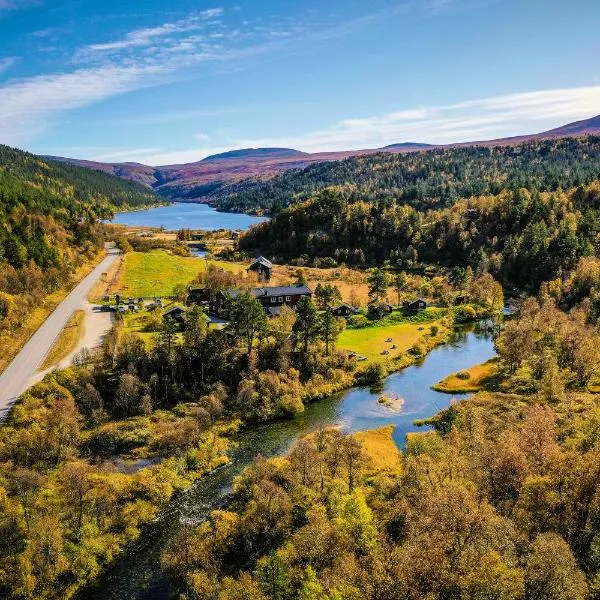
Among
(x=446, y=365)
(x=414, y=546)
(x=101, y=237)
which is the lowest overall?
(x=446, y=365)

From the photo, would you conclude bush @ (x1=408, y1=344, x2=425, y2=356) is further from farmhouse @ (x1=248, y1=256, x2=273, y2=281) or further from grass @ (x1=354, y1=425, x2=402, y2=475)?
farmhouse @ (x1=248, y1=256, x2=273, y2=281)

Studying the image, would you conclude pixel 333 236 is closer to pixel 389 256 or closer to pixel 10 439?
pixel 389 256

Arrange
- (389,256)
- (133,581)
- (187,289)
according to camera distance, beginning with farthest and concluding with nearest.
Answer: (389,256)
(187,289)
(133,581)

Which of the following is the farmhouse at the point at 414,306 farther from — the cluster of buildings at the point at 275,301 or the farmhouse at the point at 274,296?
the farmhouse at the point at 274,296

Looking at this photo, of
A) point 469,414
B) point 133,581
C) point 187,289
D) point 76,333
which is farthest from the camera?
point 187,289

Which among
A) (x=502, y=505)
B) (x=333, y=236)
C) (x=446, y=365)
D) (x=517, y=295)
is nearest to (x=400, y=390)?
(x=446, y=365)

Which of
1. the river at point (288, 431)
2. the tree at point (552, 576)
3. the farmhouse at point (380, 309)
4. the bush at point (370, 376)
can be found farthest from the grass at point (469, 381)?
the tree at point (552, 576)
